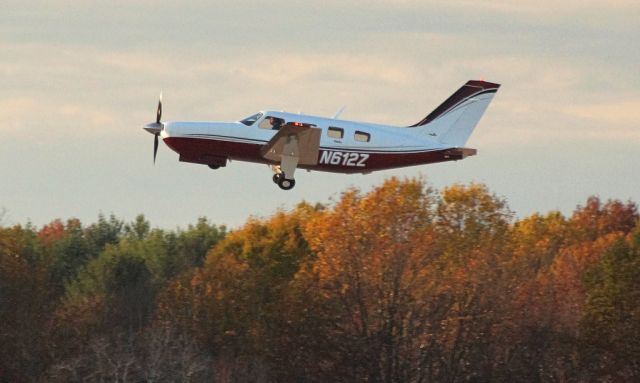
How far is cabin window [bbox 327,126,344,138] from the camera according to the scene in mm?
50219

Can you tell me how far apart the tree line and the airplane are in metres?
14.9

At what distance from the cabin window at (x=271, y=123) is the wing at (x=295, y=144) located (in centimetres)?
69

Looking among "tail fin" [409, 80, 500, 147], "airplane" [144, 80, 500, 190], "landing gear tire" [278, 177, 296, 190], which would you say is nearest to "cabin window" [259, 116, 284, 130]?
"airplane" [144, 80, 500, 190]

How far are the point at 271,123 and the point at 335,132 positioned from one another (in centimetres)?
220

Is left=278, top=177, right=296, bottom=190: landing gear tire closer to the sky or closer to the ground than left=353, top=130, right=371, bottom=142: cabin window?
closer to the ground

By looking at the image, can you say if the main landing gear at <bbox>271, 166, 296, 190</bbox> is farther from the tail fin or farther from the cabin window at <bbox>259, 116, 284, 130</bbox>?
the tail fin

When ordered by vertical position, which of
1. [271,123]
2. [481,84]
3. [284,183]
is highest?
[481,84]

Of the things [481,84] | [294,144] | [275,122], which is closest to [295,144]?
[294,144]

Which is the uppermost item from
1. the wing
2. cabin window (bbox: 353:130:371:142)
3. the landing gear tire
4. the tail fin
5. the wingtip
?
the wingtip

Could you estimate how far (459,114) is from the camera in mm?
54750

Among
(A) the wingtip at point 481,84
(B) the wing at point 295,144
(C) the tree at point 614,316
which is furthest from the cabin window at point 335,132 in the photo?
(C) the tree at point 614,316

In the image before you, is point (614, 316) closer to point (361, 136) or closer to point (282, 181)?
point (361, 136)

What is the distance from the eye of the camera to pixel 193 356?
6906 centimetres

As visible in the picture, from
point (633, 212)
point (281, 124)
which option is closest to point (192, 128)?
point (281, 124)
